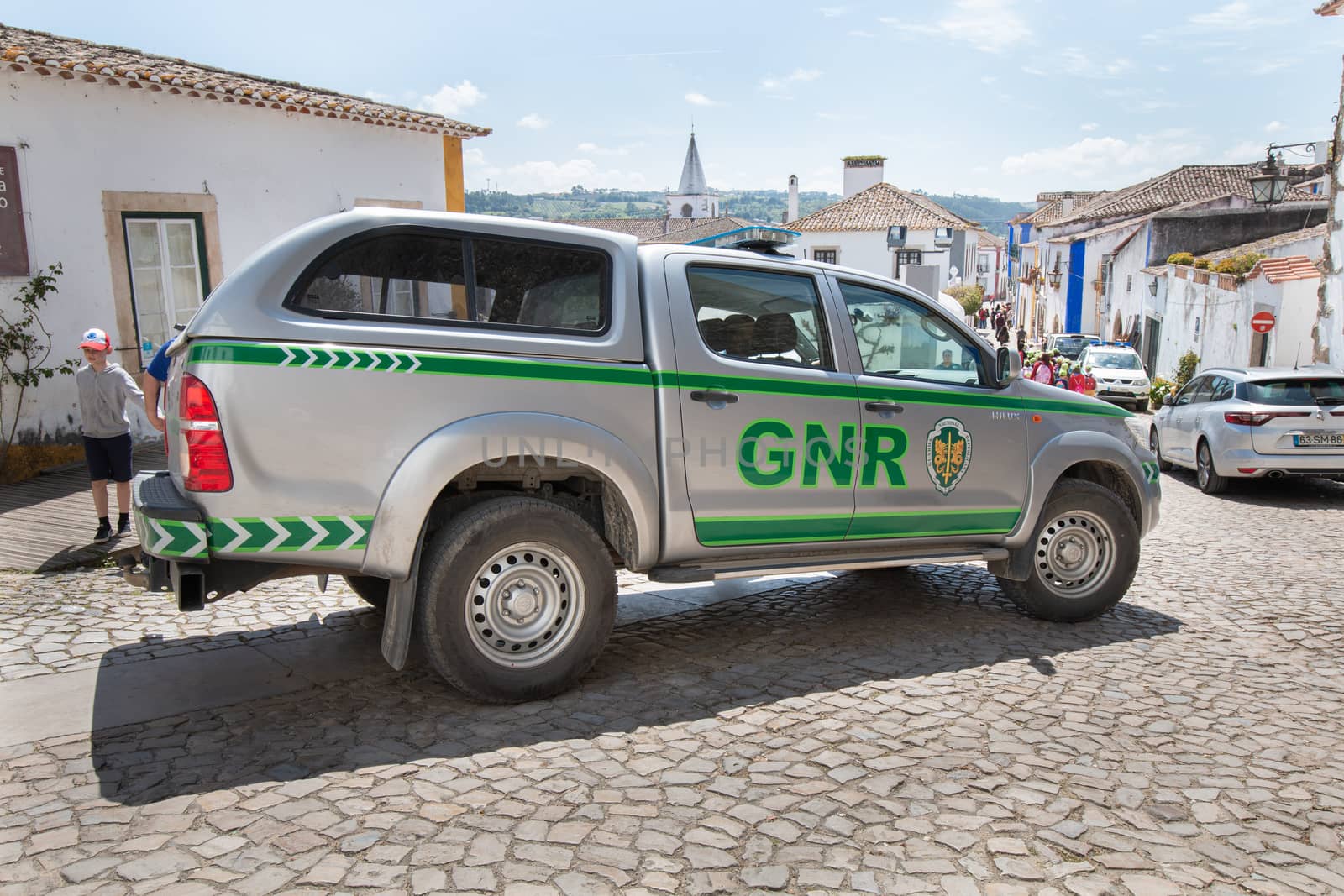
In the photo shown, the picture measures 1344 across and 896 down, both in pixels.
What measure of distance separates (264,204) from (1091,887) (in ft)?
40.4

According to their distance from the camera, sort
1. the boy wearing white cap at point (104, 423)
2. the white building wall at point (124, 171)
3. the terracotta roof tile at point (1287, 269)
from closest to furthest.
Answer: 1. the boy wearing white cap at point (104, 423)
2. the white building wall at point (124, 171)
3. the terracotta roof tile at point (1287, 269)

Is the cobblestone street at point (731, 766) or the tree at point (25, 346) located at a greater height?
the tree at point (25, 346)

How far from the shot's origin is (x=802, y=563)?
16.7 ft

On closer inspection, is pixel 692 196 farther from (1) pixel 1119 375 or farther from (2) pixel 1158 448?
(2) pixel 1158 448

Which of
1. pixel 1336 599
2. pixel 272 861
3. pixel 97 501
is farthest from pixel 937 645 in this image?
pixel 97 501

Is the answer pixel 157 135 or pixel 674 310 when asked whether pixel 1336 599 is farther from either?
pixel 157 135

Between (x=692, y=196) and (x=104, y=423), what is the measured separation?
107 metres

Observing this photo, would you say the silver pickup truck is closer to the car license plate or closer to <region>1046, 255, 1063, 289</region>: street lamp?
the car license plate

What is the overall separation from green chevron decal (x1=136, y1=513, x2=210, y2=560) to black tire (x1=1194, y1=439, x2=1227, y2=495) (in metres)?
10.7

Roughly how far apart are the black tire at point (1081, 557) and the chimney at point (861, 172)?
59.9 metres

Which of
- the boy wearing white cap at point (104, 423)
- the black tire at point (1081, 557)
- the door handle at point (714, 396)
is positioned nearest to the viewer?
the door handle at point (714, 396)

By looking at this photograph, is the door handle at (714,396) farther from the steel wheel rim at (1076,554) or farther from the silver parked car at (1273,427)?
the silver parked car at (1273,427)

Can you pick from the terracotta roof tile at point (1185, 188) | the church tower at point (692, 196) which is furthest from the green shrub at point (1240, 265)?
the church tower at point (692, 196)

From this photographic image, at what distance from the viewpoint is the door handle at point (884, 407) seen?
520 cm
